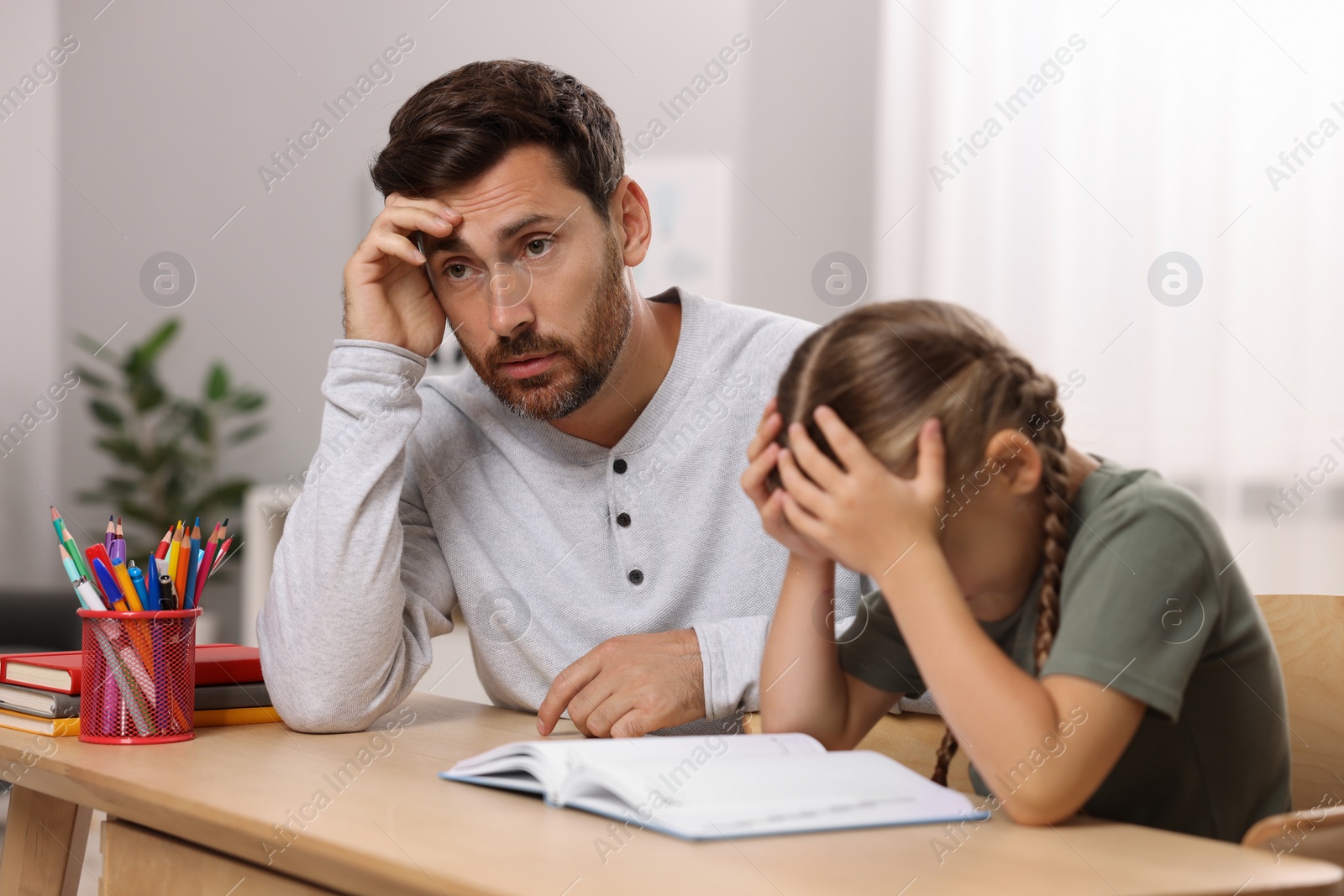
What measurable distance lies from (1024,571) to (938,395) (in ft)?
0.53

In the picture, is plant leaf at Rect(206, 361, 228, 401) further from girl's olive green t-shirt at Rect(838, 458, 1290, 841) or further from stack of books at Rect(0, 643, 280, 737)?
girl's olive green t-shirt at Rect(838, 458, 1290, 841)

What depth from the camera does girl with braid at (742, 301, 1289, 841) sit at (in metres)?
0.70

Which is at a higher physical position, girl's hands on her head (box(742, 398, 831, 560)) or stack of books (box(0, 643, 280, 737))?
girl's hands on her head (box(742, 398, 831, 560))

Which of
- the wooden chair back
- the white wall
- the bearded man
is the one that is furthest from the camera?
the white wall

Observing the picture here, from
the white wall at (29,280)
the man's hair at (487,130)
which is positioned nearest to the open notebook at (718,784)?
the man's hair at (487,130)

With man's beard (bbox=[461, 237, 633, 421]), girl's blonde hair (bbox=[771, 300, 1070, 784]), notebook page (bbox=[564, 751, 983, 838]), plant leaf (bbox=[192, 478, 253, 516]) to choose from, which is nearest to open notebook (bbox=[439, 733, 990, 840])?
notebook page (bbox=[564, 751, 983, 838])

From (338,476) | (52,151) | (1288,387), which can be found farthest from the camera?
(52,151)

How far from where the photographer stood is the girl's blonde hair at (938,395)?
2.43ft

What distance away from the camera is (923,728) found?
3.38ft

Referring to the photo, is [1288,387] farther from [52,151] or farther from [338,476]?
[52,151]

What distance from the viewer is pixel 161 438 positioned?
12.0 feet

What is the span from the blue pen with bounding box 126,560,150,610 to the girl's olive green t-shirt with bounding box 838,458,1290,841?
689mm

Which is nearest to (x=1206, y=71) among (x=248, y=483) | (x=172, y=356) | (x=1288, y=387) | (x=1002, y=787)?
(x=1288, y=387)

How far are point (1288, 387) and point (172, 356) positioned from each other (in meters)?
3.10
